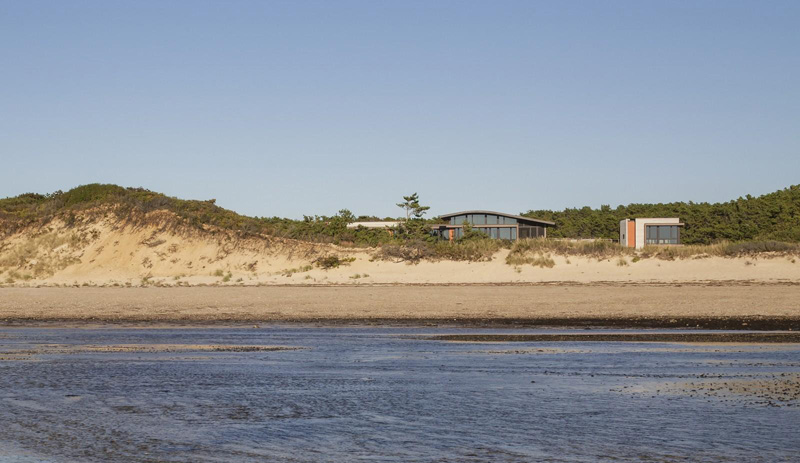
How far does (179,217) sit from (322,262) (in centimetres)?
1159

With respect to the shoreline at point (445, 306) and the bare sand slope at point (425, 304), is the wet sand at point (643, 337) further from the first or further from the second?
the bare sand slope at point (425, 304)

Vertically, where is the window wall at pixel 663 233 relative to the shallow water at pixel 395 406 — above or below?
above

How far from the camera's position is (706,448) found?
803 centimetres

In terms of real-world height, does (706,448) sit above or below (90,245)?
below

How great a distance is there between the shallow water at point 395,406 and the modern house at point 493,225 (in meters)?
59.5

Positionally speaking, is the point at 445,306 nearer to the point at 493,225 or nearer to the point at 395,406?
the point at 395,406

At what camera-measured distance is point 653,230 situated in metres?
74.0

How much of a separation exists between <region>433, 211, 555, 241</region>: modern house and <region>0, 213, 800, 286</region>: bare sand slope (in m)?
33.2

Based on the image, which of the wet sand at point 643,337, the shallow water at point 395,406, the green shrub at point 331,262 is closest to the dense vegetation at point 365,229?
the green shrub at point 331,262

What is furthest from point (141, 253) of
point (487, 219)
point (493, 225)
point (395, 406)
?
point (487, 219)

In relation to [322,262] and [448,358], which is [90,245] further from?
[448,358]

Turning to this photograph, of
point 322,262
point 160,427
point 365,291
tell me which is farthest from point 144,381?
point 322,262

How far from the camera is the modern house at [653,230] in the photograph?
7338 centimetres

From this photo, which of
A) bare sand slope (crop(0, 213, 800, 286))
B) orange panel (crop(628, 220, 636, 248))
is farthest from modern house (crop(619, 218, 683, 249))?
bare sand slope (crop(0, 213, 800, 286))
